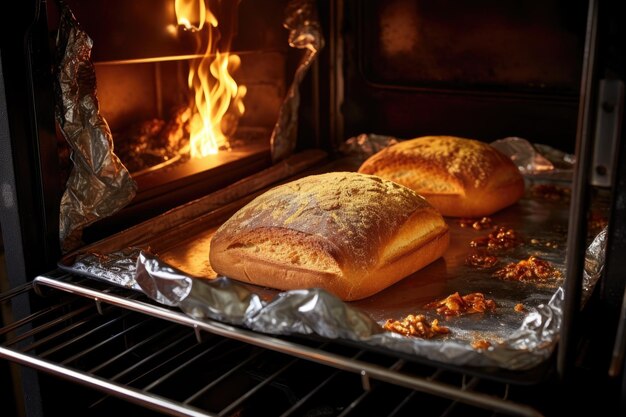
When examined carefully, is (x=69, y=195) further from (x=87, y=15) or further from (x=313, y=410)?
(x=313, y=410)

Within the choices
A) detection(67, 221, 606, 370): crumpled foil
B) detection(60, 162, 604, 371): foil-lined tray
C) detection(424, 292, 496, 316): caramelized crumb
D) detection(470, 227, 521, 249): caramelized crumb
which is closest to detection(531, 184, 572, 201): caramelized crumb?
detection(60, 162, 604, 371): foil-lined tray

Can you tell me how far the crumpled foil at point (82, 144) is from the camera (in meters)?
1.75

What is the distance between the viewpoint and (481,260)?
1.94 meters

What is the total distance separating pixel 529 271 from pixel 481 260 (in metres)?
0.14

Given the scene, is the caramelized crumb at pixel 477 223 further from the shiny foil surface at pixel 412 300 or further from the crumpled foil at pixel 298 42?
the crumpled foil at pixel 298 42

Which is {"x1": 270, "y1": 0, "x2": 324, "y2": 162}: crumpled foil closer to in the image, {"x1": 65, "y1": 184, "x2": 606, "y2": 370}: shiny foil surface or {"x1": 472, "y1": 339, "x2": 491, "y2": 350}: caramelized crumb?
{"x1": 65, "y1": 184, "x2": 606, "y2": 370}: shiny foil surface

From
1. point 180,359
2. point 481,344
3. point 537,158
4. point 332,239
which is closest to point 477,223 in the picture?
point 537,158

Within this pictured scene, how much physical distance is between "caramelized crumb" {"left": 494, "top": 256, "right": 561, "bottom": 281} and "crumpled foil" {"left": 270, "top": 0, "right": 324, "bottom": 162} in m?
1.10

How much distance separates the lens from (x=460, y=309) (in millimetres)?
1635

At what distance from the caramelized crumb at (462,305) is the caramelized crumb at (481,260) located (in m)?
0.23

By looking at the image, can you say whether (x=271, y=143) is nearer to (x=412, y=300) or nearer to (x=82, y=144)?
(x=82, y=144)

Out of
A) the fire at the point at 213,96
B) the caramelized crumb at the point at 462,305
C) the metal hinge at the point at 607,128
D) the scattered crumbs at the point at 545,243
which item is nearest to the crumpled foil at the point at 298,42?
the fire at the point at 213,96

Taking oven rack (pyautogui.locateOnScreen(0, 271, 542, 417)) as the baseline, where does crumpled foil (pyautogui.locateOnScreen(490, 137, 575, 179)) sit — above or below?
above

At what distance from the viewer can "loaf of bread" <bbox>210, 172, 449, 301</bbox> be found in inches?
66.6
